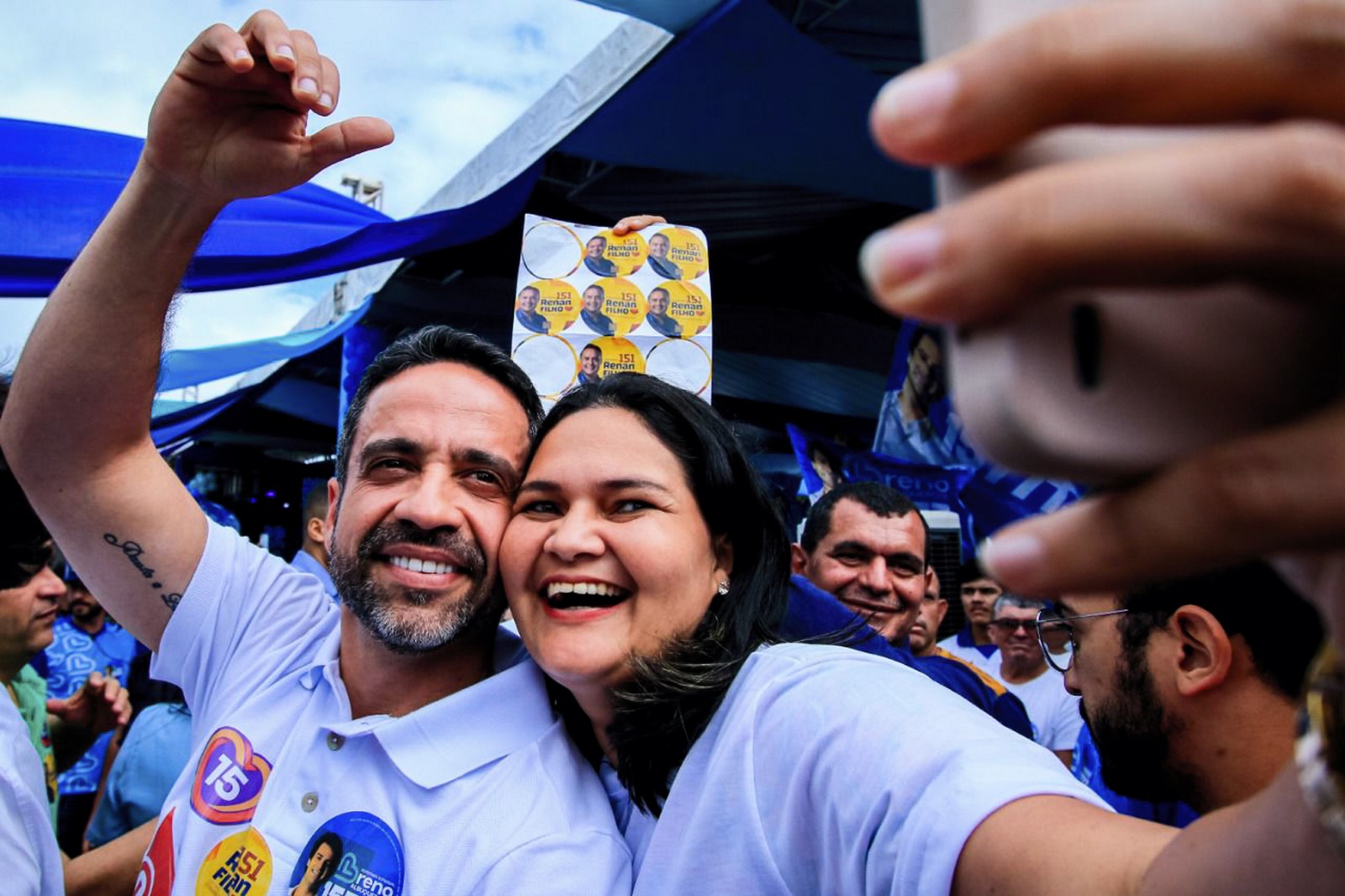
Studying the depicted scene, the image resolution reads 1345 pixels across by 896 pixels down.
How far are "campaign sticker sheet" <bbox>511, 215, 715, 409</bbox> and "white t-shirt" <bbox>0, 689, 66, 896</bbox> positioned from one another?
1.40 meters

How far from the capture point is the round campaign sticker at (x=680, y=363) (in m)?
2.42

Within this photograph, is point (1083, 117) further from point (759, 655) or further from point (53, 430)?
point (53, 430)

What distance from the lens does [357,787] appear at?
141 cm

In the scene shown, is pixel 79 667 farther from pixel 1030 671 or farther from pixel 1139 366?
pixel 1139 366

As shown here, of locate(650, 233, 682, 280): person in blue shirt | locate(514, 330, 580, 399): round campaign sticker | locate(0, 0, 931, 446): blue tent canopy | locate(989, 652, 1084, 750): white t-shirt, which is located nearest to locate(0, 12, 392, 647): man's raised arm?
locate(514, 330, 580, 399): round campaign sticker

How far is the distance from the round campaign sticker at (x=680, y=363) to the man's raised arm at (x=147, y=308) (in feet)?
3.95

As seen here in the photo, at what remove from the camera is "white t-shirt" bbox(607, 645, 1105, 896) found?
76cm

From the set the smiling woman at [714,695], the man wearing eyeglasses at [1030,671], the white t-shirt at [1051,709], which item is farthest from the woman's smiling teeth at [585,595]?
the man wearing eyeglasses at [1030,671]

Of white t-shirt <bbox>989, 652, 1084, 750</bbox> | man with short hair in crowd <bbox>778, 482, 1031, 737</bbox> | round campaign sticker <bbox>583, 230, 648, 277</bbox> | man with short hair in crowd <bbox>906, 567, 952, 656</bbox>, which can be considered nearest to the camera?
round campaign sticker <bbox>583, 230, 648, 277</bbox>

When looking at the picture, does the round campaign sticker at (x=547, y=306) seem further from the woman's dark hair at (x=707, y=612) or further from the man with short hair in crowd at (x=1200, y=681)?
the man with short hair in crowd at (x=1200, y=681)

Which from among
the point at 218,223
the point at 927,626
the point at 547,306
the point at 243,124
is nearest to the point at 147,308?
the point at 243,124

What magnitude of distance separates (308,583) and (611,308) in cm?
111

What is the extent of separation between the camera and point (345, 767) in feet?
4.74

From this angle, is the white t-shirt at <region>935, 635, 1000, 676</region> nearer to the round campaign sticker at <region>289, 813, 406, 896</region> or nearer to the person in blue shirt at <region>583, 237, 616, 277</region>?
the person in blue shirt at <region>583, 237, 616, 277</region>
